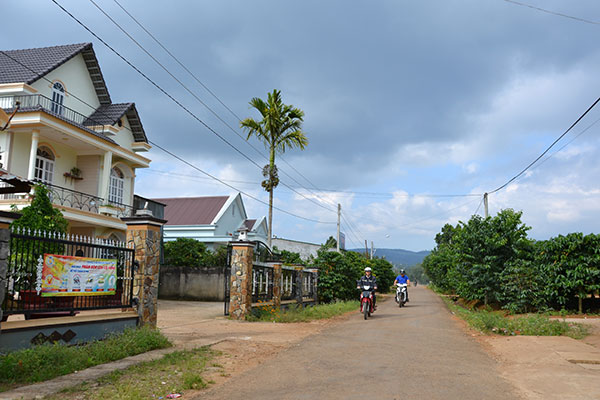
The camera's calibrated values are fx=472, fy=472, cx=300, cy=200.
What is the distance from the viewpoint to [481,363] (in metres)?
7.85

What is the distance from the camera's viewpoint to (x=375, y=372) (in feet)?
22.3

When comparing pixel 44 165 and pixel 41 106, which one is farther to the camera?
pixel 44 165

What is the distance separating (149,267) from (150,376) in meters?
3.88

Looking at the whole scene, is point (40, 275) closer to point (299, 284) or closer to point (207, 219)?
point (299, 284)

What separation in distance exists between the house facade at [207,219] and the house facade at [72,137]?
394 inches

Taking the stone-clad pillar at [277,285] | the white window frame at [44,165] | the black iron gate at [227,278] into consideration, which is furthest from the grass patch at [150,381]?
the white window frame at [44,165]

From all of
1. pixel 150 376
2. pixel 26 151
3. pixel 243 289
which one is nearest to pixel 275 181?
pixel 243 289

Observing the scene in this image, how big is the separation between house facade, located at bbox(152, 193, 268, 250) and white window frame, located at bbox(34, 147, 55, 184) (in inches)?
525

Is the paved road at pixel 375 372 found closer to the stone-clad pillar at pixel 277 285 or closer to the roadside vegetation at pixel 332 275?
the stone-clad pillar at pixel 277 285

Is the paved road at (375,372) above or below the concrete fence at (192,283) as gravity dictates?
below

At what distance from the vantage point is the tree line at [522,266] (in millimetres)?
14246

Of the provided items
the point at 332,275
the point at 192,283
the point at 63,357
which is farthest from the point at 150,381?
the point at 192,283

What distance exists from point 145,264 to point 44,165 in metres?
12.2

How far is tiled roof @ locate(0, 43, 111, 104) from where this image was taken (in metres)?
18.3
